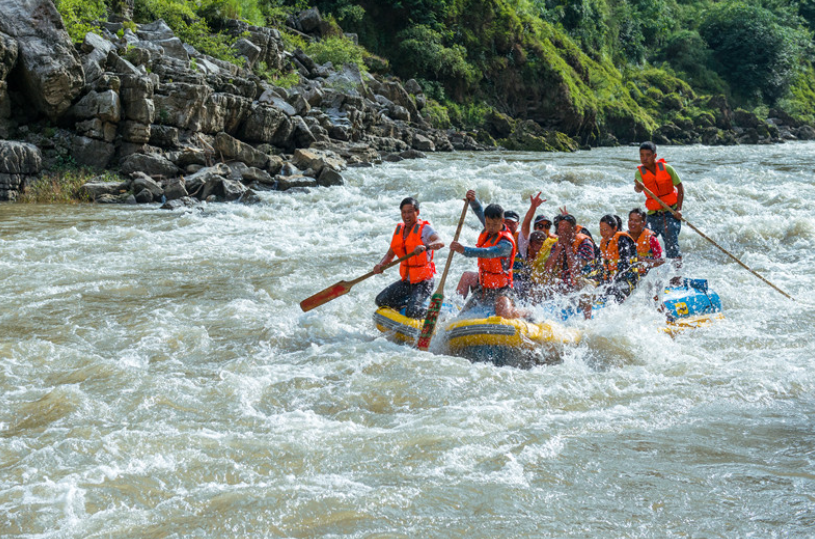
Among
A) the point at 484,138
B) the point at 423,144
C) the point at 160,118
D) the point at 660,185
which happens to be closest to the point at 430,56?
the point at 484,138

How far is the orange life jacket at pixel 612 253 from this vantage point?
6.26 metres

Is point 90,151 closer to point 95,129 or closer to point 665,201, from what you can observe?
point 95,129

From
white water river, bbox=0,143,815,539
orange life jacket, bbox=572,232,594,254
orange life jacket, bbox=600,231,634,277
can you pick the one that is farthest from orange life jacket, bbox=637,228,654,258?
white water river, bbox=0,143,815,539

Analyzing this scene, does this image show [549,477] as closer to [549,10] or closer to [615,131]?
[615,131]

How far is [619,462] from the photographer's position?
3.58 metres

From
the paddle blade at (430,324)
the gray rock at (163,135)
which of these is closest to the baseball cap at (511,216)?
the paddle blade at (430,324)

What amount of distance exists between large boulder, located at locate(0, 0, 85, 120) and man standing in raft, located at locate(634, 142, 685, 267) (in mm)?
9936

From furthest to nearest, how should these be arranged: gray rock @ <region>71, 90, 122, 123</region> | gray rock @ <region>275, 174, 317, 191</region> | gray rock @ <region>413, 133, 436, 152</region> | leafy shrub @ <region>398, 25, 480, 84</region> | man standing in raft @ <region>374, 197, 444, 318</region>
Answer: leafy shrub @ <region>398, 25, 480, 84</region>, gray rock @ <region>413, 133, 436, 152</region>, gray rock @ <region>275, 174, 317, 191</region>, gray rock @ <region>71, 90, 122, 123</region>, man standing in raft @ <region>374, 197, 444, 318</region>

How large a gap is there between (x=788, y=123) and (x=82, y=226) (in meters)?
43.1

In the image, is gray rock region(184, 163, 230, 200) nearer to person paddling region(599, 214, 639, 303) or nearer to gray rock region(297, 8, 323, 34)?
person paddling region(599, 214, 639, 303)

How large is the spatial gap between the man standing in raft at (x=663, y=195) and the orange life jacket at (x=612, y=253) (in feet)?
4.39

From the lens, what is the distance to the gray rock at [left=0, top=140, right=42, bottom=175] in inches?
448

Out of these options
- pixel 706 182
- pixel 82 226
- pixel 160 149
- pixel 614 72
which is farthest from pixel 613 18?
pixel 82 226

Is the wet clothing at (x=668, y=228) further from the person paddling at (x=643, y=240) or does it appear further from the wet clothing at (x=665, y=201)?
the person paddling at (x=643, y=240)
